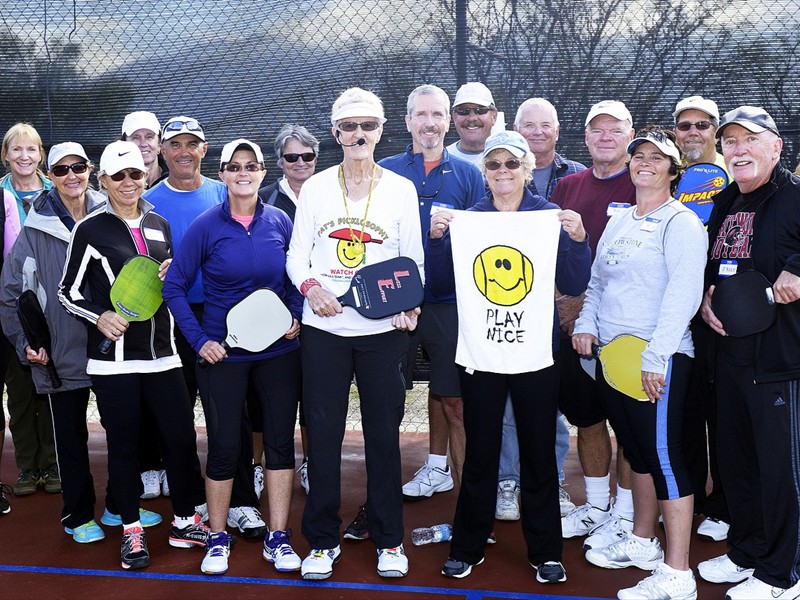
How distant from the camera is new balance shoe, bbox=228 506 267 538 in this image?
4492mm

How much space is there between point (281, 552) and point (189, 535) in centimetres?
56

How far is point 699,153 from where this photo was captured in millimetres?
4465

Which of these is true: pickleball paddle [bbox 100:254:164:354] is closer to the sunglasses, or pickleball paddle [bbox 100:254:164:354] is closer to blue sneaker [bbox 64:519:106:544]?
blue sneaker [bbox 64:519:106:544]

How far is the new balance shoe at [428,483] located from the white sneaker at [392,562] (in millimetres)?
984

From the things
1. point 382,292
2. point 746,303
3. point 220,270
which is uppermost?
point 220,270

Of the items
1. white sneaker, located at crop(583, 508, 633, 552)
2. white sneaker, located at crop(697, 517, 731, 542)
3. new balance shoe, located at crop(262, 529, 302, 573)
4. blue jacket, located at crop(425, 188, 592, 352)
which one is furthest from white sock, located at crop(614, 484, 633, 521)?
new balance shoe, located at crop(262, 529, 302, 573)

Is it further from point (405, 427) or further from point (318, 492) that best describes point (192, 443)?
point (405, 427)

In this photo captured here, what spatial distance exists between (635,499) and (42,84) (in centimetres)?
540

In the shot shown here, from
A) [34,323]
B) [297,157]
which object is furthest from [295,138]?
[34,323]

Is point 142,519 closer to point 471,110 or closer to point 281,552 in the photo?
point 281,552

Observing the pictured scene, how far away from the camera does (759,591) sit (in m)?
3.63

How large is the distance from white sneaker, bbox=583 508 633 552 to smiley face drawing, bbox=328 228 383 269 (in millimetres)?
1779

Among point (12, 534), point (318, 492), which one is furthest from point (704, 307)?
point (12, 534)

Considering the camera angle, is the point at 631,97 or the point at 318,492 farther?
the point at 631,97
